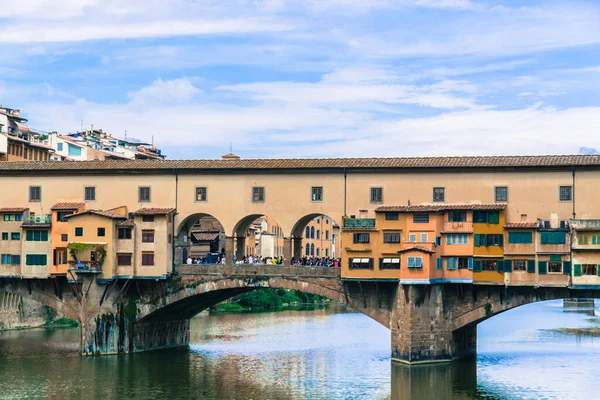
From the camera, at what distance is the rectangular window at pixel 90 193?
197ft

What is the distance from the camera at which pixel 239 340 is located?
67250 millimetres

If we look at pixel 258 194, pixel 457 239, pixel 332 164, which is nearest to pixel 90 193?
pixel 258 194

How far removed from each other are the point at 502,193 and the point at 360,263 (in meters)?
8.15

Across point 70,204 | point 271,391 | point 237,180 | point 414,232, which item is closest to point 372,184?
point 414,232

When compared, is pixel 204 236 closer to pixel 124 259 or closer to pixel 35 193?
pixel 35 193

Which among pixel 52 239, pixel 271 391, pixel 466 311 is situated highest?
pixel 52 239

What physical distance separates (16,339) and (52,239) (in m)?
12.8

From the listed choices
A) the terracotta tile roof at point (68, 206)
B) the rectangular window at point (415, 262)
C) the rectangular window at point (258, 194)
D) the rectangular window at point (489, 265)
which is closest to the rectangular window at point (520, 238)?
the rectangular window at point (489, 265)

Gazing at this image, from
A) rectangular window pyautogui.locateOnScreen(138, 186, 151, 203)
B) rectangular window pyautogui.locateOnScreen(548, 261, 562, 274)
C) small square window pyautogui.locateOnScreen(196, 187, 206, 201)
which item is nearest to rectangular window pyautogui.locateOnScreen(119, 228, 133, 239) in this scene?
rectangular window pyautogui.locateOnScreen(138, 186, 151, 203)

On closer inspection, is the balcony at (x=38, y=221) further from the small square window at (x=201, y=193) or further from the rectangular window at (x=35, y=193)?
the small square window at (x=201, y=193)

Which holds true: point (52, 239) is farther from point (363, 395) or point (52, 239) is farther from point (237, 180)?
point (363, 395)

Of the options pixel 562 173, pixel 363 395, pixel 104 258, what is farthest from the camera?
pixel 104 258

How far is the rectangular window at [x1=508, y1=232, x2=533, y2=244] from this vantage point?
171 feet

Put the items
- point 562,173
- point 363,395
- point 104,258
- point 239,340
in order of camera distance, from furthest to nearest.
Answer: point 239,340 < point 104,258 < point 562,173 < point 363,395
